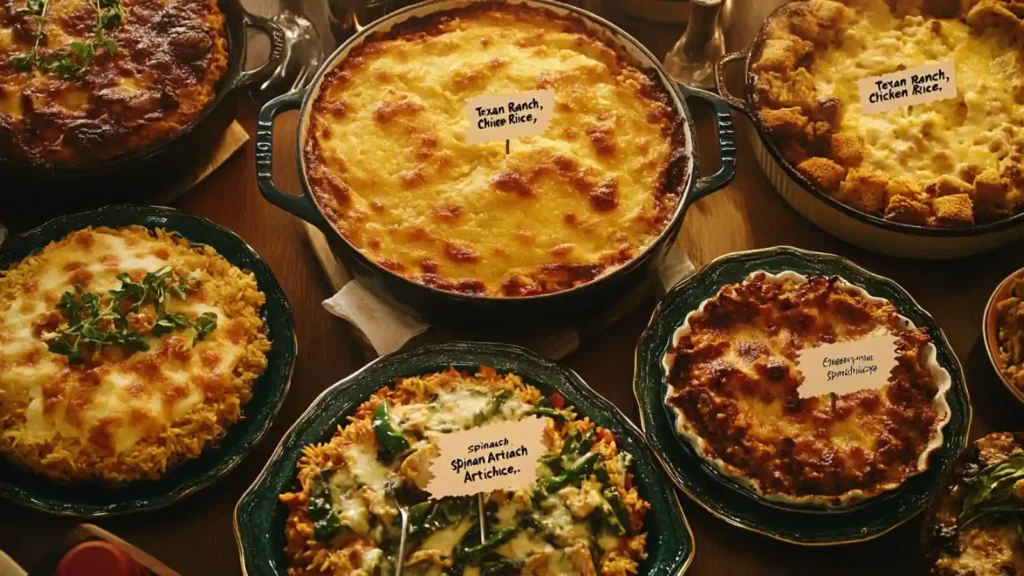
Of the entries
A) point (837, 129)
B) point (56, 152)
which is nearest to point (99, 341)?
point (56, 152)

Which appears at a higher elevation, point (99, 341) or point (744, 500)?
point (99, 341)

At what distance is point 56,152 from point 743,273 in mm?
1636

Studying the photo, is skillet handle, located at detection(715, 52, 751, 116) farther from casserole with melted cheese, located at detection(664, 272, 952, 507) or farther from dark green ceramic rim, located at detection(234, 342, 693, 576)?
dark green ceramic rim, located at detection(234, 342, 693, 576)

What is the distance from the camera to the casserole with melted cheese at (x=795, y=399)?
184 cm

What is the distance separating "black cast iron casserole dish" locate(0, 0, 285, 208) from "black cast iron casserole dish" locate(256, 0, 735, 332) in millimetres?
230

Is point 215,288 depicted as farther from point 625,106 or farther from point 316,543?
point 625,106

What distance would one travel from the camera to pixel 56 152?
2.17 m

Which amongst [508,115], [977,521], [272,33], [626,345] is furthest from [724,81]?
[977,521]

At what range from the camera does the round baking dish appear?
224cm

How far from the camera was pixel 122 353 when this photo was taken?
6.35 ft

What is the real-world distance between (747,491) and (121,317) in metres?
1.34

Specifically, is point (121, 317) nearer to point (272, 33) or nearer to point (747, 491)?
point (272, 33)

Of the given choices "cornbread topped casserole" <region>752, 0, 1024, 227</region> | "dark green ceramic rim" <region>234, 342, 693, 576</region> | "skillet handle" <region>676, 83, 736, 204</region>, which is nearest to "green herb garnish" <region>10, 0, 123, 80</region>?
"dark green ceramic rim" <region>234, 342, 693, 576</region>

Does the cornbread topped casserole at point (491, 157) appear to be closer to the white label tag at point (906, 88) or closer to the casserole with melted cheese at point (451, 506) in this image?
the casserole with melted cheese at point (451, 506)
